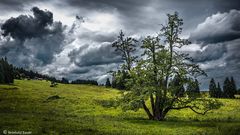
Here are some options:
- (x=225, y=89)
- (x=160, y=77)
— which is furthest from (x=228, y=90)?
(x=160, y=77)

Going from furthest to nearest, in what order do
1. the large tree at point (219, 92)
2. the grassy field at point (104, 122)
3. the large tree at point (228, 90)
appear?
the large tree at point (219, 92)
the large tree at point (228, 90)
the grassy field at point (104, 122)

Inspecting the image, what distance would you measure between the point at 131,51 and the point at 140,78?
20.1 feet

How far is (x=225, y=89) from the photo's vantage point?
147375mm

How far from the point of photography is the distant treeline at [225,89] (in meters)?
146

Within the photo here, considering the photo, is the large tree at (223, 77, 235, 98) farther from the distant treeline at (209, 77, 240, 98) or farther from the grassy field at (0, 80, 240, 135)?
the grassy field at (0, 80, 240, 135)

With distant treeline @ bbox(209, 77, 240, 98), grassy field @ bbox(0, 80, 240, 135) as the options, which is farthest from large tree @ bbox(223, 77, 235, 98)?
grassy field @ bbox(0, 80, 240, 135)

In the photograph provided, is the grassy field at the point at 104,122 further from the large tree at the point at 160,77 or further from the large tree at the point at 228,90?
the large tree at the point at 228,90

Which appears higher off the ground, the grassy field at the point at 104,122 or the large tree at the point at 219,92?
the large tree at the point at 219,92

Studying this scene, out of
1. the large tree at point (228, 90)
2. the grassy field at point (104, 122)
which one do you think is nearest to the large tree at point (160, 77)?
the grassy field at point (104, 122)

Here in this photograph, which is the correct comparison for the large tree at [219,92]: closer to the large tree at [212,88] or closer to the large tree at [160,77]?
the large tree at [212,88]

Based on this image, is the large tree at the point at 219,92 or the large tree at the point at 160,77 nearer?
the large tree at the point at 160,77

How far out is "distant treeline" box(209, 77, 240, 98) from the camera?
14638 cm

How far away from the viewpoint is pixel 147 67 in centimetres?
4794

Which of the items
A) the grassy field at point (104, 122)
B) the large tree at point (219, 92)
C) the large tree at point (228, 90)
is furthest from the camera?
the large tree at point (219, 92)
